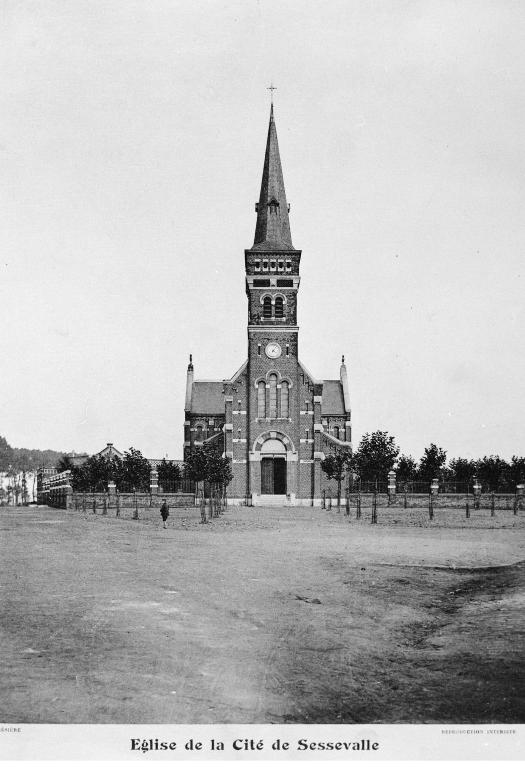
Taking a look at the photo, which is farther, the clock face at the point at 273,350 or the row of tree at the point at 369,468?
the clock face at the point at 273,350

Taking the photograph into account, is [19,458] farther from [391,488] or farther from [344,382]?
[391,488]

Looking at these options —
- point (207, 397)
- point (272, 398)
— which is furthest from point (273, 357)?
point (207, 397)

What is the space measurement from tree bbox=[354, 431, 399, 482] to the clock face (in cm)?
945

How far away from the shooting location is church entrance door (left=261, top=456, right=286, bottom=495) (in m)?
52.5

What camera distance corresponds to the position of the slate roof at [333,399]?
6906cm

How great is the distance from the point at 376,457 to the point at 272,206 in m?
22.5

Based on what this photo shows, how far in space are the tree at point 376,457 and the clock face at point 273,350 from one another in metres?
9.45

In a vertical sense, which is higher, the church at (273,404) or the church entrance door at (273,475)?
the church at (273,404)

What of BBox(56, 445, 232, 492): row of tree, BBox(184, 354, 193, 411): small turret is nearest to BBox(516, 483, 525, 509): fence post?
BBox(56, 445, 232, 492): row of tree

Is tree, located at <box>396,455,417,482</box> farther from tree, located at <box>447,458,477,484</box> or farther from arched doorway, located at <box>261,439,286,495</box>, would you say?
arched doorway, located at <box>261,439,286,495</box>

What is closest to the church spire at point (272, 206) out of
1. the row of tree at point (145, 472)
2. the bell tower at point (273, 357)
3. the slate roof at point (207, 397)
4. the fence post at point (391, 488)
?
the bell tower at point (273, 357)

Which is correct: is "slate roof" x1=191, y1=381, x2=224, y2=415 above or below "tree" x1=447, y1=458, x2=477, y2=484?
above

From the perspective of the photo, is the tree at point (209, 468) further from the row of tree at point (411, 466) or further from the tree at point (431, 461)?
the tree at point (431, 461)

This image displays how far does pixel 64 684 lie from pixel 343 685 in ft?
8.06
